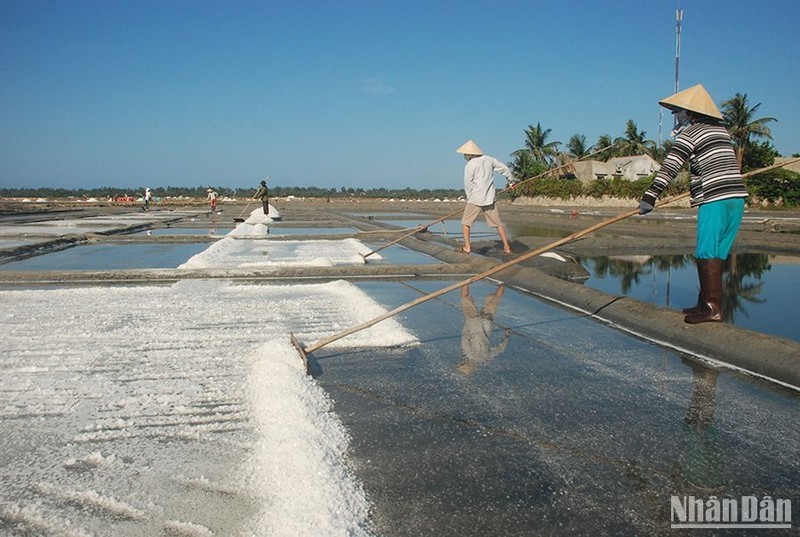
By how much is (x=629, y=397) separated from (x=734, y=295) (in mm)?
3758

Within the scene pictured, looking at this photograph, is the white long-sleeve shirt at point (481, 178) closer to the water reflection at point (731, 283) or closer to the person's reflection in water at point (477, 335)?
the water reflection at point (731, 283)

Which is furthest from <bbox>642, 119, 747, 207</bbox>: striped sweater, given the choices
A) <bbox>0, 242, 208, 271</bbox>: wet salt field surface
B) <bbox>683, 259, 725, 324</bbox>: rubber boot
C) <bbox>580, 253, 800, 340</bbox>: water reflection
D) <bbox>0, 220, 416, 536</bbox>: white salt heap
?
<bbox>0, 242, 208, 271</bbox>: wet salt field surface

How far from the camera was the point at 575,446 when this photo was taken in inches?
102

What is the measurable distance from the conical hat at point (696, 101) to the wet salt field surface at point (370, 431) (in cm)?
158

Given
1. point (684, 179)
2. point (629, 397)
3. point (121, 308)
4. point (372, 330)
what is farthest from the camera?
point (684, 179)

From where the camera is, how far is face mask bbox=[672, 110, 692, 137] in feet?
14.2

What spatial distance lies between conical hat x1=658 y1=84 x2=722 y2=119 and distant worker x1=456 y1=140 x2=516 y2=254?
15.3 ft

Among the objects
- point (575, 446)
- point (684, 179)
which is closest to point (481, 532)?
point (575, 446)

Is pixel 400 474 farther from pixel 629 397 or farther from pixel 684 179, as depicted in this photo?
pixel 684 179

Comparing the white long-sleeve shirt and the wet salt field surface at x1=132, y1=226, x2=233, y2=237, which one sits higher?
the white long-sleeve shirt

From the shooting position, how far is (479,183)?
29.6ft

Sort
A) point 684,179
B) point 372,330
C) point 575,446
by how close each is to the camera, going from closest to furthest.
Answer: point 575,446, point 372,330, point 684,179

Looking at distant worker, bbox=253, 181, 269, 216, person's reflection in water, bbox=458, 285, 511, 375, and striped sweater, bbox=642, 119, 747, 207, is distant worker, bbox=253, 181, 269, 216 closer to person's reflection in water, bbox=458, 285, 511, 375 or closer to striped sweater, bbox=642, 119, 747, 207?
person's reflection in water, bbox=458, 285, 511, 375

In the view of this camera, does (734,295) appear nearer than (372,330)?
No
